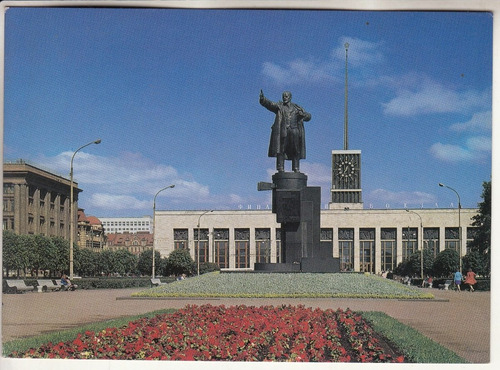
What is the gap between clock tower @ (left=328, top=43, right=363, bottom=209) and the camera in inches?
2638

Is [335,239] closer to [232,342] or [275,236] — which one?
[275,236]

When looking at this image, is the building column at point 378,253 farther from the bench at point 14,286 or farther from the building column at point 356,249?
the bench at point 14,286

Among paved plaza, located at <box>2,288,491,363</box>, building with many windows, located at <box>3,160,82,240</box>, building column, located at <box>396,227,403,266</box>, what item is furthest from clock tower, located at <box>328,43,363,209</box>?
paved plaza, located at <box>2,288,491,363</box>

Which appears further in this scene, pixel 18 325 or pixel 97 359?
pixel 18 325

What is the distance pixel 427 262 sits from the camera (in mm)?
51000

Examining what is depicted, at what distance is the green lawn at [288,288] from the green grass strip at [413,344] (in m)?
5.75

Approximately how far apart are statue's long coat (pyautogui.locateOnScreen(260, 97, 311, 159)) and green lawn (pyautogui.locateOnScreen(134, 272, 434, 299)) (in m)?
4.59

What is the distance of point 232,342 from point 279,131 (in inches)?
539

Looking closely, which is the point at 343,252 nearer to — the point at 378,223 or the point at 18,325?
the point at 378,223

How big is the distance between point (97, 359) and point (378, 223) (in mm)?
63562

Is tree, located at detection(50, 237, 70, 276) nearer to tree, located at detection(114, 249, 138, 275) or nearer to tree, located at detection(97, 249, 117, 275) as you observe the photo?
tree, located at detection(97, 249, 117, 275)

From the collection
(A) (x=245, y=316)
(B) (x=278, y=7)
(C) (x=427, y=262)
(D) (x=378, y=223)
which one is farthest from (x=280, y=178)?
(D) (x=378, y=223)

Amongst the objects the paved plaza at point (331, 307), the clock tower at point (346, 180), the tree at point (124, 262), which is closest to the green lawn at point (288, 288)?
the paved plaza at point (331, 307)

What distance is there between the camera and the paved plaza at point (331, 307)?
38.0 ft
